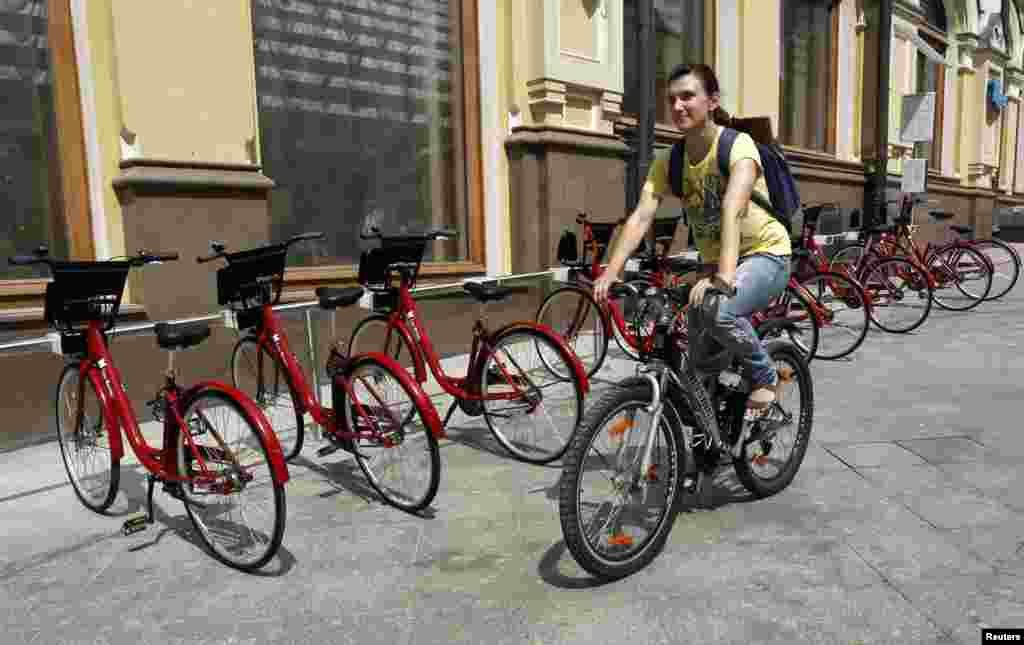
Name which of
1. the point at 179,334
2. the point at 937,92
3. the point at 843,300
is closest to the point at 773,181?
the point at 179,334

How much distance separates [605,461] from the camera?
291 centimetres

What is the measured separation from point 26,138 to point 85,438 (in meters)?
2.62

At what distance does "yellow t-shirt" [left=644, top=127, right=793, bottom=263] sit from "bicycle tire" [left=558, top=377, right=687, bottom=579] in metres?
0.83

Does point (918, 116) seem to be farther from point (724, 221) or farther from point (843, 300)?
point (724, 221)

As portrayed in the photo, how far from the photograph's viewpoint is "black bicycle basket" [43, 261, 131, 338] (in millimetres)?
3588

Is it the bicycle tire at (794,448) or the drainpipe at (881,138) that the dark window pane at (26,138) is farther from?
the drainpipe at (881,138)

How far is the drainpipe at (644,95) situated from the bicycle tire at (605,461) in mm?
5470

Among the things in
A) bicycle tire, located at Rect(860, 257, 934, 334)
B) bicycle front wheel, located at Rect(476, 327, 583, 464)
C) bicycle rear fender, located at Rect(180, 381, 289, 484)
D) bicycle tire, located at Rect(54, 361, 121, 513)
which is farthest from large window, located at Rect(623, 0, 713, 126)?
bicycle rear fender, located at Rect(180, 381, 289, 484)

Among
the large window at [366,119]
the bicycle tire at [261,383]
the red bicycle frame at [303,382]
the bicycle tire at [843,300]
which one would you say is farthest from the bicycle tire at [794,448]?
the large window at [366,119]

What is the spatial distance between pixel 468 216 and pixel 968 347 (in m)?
5.11

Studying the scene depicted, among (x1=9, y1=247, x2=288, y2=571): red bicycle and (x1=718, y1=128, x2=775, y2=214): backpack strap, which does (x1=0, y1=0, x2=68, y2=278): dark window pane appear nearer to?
(x1=9, y1=247, x2=288, y2=571): red bicycle

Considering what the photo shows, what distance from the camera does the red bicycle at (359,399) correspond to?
3652 mm

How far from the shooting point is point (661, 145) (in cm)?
1019

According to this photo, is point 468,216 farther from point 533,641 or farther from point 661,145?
point 533,641
